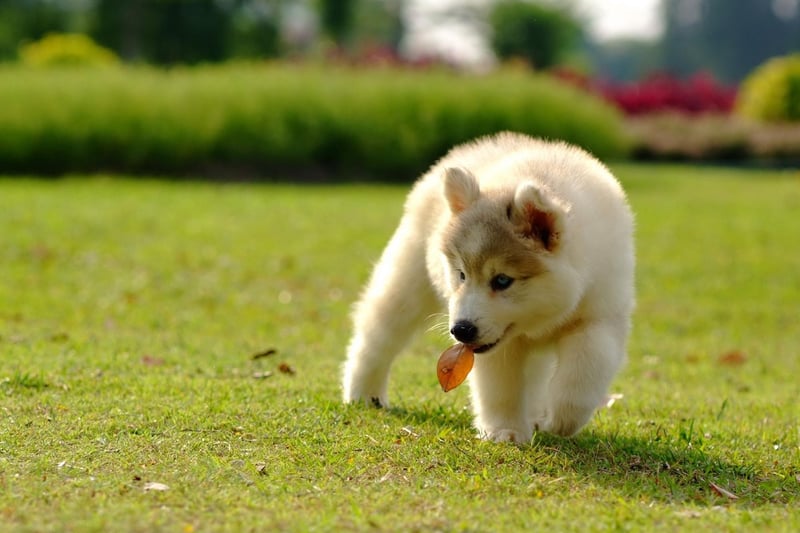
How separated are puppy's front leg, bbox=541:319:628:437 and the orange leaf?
1.38 feet

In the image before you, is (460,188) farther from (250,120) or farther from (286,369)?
(250,120)

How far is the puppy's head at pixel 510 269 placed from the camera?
17.3ft

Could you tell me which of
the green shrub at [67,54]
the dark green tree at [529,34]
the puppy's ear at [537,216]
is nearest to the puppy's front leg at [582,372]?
the puppy's ear at [537,216]

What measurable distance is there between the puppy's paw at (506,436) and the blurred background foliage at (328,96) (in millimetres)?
15201

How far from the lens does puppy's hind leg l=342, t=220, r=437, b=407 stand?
6.30 meters

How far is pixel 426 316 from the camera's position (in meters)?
6.41

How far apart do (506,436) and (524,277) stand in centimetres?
94

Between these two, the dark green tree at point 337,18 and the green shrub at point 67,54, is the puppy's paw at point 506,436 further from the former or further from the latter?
the dark green tree at point 337,18

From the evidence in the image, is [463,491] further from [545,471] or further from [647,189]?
[647,189]

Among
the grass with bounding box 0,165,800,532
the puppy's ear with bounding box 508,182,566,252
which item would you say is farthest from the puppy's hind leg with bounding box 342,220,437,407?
the puppy's ear with bounding box 508,182,566,252

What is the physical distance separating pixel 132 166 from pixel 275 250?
24.9 ft

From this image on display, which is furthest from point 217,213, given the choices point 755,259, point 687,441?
point 687,441

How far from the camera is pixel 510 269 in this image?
5316mm

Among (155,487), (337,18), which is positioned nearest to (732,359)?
(155,487)
